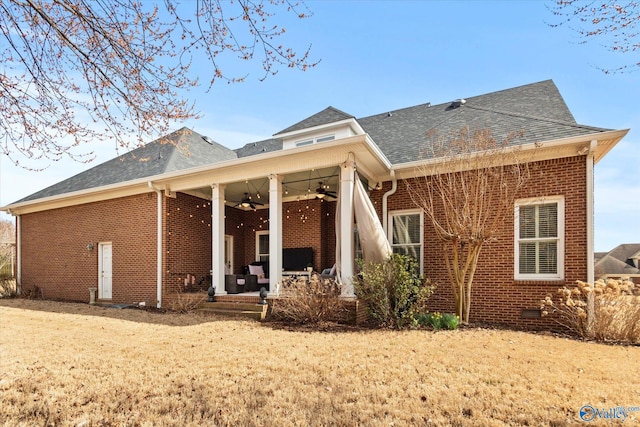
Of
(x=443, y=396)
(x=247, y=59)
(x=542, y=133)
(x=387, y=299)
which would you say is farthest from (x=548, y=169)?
(x=247, y=59)

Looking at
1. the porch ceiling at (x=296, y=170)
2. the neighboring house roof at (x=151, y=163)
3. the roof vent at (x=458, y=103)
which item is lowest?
the porch ceiling at (x=296, y=170)

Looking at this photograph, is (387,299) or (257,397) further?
(387,299)

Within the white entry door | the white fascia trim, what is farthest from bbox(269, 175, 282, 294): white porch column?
the white entry door

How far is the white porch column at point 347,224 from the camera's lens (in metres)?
7.54

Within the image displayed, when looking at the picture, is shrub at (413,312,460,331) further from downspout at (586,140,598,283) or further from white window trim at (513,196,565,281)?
downspout at (586,140,598,283)

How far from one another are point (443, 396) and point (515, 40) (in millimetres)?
5457

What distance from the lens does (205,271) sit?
11430 millimetres

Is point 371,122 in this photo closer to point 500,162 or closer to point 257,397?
point 500,162

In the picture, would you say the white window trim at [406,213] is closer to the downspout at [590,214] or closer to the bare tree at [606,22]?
the downspout at [590,214]

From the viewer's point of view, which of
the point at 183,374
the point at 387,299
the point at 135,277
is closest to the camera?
the point at 183,374

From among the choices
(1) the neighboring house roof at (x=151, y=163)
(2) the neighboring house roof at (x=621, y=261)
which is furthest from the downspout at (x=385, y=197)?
(2) the neighboring house roof at (x=621, y=261)

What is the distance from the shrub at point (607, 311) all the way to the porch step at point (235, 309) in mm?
5894

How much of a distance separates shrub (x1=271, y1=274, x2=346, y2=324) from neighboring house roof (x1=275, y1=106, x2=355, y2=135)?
4.67 meters

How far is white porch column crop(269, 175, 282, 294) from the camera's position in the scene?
823cm
